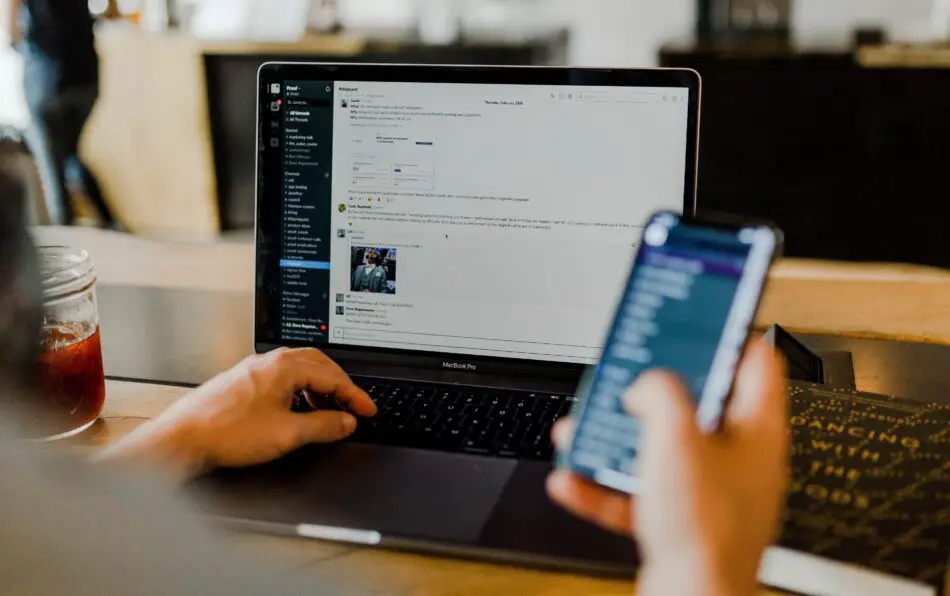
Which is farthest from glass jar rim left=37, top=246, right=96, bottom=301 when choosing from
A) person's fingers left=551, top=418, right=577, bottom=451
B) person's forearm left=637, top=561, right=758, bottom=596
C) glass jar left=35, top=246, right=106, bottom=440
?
person's forearm left=637, top=561, right=758, bottom=596

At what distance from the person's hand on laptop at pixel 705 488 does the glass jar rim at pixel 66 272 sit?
56 centimetres

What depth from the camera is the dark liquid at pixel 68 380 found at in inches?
30.0

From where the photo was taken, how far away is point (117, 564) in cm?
36

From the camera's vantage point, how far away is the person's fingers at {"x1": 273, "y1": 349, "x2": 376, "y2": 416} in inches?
29.7

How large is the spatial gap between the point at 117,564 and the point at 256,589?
74 mm

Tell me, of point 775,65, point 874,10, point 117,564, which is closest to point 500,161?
point 117,564

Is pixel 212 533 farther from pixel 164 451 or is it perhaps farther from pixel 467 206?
pixel 467 206

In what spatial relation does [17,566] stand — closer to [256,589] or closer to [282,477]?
[256,589]

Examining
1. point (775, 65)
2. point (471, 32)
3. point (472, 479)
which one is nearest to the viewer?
point (472, 479)

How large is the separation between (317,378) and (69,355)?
0.23 m

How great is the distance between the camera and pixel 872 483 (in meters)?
0.58

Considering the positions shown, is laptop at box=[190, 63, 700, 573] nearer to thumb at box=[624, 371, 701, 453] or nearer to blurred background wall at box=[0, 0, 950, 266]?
thumb at box=[624, 371, 701, 453]

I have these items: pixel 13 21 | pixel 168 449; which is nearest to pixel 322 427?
pixel 168 449

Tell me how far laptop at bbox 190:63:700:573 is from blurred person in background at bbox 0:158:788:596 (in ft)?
1.05
